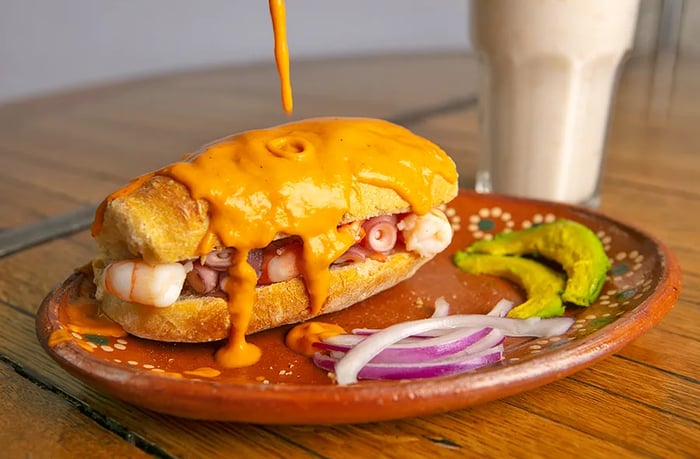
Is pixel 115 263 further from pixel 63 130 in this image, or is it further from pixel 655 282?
pixel 63 130

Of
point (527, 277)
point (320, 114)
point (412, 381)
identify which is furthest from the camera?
point (320, 114)

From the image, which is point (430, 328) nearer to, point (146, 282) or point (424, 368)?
point (424, 368)

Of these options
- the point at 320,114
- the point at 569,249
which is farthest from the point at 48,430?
the point at 320,114

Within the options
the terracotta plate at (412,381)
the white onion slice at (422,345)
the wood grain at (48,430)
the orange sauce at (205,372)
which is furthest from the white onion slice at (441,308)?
the wood grain at (48,430)

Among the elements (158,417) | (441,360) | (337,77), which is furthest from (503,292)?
(337,77)

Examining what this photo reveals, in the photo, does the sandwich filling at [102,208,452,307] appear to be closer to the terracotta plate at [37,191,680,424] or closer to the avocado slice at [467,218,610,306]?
the terracotta plate at [37,191,680,424]

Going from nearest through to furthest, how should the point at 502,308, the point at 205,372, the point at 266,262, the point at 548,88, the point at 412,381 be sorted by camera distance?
the point at 412,381, the point at 205,372, the point at 266,262, the point at 502,308, the point at 548,88

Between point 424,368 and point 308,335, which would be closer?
point 424,368
